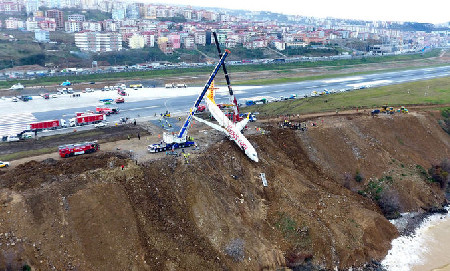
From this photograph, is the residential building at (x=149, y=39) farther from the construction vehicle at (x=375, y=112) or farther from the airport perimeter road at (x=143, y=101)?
the construction vehicle at (x=375, y=112)

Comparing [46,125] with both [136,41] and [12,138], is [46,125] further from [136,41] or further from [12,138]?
[136,41]

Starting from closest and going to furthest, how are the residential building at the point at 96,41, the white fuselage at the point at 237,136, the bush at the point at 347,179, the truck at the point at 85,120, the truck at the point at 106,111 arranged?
the white fuselage at the point at 237,136 < the bush at the point at 347,179 < the truck at the point at 85,120 < the truck at the point at 106,111 < the residential building at the point at 96,41

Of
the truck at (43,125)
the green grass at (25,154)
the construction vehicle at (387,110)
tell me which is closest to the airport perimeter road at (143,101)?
the truck at (43,125)

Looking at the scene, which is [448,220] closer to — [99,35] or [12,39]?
[99,35]

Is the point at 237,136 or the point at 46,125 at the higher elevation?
the point at 237,136

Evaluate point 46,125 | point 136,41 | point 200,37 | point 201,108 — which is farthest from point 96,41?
point 46,125
